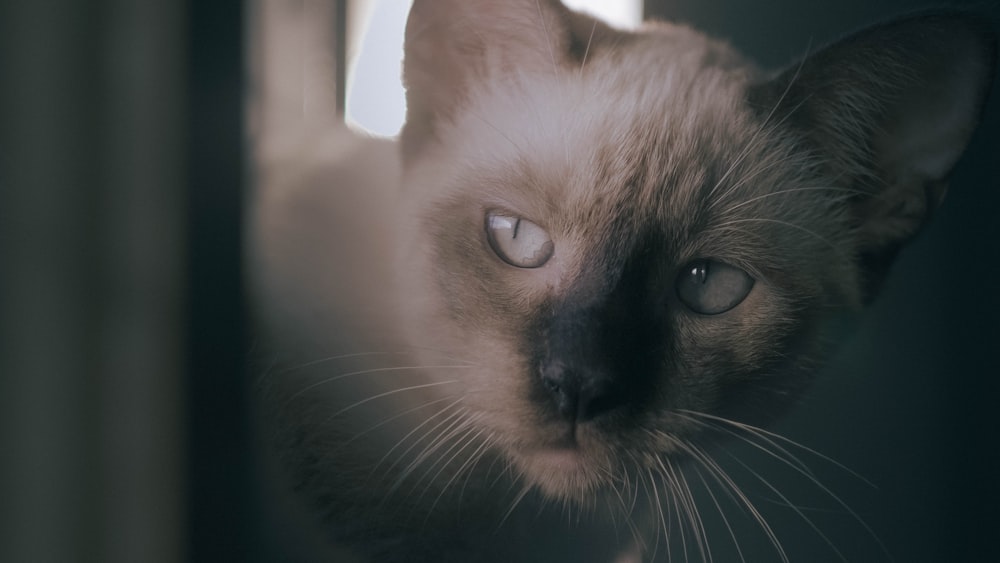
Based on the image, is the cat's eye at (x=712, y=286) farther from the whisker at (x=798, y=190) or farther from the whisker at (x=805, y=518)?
the whisker at (x=805, y=518)

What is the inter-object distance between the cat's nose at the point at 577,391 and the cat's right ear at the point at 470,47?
0.33m

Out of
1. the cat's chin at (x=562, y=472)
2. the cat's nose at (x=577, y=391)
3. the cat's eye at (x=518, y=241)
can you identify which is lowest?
the cat's chin at (x=562, y=472)

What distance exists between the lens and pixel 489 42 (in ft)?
2.87

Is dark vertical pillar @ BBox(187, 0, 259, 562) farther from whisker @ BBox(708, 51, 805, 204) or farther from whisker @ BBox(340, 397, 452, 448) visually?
whisker @ BBox(708, 51, 805, 204)

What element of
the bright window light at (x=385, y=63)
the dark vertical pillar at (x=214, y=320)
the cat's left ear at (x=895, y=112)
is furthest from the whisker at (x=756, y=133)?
the dark vertical pillar at (x=214, y=320)

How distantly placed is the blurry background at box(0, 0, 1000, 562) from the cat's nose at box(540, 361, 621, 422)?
221 mm

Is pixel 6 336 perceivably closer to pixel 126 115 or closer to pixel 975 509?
pixel 126 115

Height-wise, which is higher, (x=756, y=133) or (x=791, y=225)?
(x=756, y=133)

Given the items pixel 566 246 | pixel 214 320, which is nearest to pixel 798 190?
pixel 566 246

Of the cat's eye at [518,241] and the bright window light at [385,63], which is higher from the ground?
the bright window light at [385,63]

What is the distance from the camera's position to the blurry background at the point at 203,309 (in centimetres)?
77

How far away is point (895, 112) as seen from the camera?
88cm

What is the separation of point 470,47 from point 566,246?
270 mm

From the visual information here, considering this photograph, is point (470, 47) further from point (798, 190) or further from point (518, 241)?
point (798, 190)
